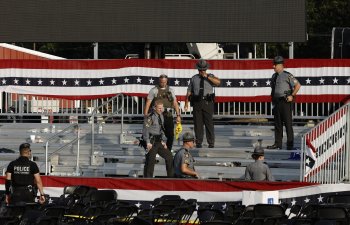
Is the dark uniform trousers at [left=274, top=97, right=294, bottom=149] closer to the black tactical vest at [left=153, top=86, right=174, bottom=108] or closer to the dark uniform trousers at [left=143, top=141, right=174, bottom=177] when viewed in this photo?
the black tactical vest at [left=153, top=86, right=174, bottom=108]

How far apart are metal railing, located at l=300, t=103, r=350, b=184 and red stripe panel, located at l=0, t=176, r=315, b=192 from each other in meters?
0.77

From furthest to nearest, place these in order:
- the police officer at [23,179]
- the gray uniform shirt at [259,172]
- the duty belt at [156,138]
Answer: the duty belt at [156,138]
the gray uniform shirt at [259,172]
the police officer at [23,179]

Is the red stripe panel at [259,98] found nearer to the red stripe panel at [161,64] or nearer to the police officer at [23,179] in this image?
the red stripe panel at [161,64]

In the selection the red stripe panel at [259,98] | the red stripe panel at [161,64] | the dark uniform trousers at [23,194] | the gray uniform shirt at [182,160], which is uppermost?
Result: the red stripe panel at [161,64]

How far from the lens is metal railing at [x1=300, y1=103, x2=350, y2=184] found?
22.6m

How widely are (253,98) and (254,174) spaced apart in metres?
5.56

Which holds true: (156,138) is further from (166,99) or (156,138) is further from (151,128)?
(166,99)

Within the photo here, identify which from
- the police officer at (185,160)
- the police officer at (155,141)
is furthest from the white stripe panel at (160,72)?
the police officer at (185,160)

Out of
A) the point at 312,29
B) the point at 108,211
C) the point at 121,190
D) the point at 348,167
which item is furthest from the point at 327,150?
the point at 312,29

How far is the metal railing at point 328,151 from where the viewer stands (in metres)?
22.6

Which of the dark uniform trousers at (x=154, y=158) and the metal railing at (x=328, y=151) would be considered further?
the dark uniform trousers at (x=154, y=158)

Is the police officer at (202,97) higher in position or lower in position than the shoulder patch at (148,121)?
higher

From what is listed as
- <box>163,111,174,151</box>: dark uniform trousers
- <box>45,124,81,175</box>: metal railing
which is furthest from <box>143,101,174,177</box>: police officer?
<box>45,124,81,175</box>: metal railing

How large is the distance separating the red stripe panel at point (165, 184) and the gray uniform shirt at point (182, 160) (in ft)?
0.87
